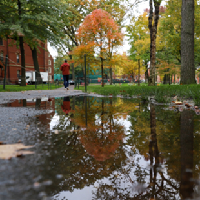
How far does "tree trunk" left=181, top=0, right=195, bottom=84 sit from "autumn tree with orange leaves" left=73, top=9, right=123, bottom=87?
32.5ft

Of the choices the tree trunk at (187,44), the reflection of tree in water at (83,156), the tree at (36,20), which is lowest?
the reflection of tree in water at (83,156)

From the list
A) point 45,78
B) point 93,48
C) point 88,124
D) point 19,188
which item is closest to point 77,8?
point 93,48

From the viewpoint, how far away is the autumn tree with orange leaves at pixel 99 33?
21469 millimetres

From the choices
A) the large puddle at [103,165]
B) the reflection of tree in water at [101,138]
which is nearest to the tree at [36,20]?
the reflection of tree in water at [101,138]

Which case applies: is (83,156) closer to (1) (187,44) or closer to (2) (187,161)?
(2) (187,161)

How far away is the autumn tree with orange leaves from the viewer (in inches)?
845

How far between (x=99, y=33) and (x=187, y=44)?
1141 cm

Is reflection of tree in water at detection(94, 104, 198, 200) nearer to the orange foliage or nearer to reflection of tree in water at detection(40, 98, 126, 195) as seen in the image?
reflection of tree in water at detection(40, 98, 126, 195)

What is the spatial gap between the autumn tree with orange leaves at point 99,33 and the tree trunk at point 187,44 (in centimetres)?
992

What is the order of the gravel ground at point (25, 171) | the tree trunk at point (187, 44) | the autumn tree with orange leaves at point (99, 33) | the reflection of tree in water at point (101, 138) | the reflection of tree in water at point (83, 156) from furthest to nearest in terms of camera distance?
1. the autumn tree with orange leaves at point (99, 33)
2. the tree trunk at point (187, 44)
3. the reflection of tree in water at point (101, 138)
4. the reflection of tree in water at point (83, 156)
5. the gravel ground at point (25, 171)

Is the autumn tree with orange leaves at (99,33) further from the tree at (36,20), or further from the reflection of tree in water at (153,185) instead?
the reflection of tree in water at (153,185)

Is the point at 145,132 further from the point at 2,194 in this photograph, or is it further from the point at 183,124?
the point at 2,194

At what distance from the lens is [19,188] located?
5.35 ft

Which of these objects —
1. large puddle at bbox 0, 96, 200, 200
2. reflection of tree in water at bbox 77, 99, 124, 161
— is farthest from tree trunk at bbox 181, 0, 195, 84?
large puddle at bbox 0, 96, 200, 200
